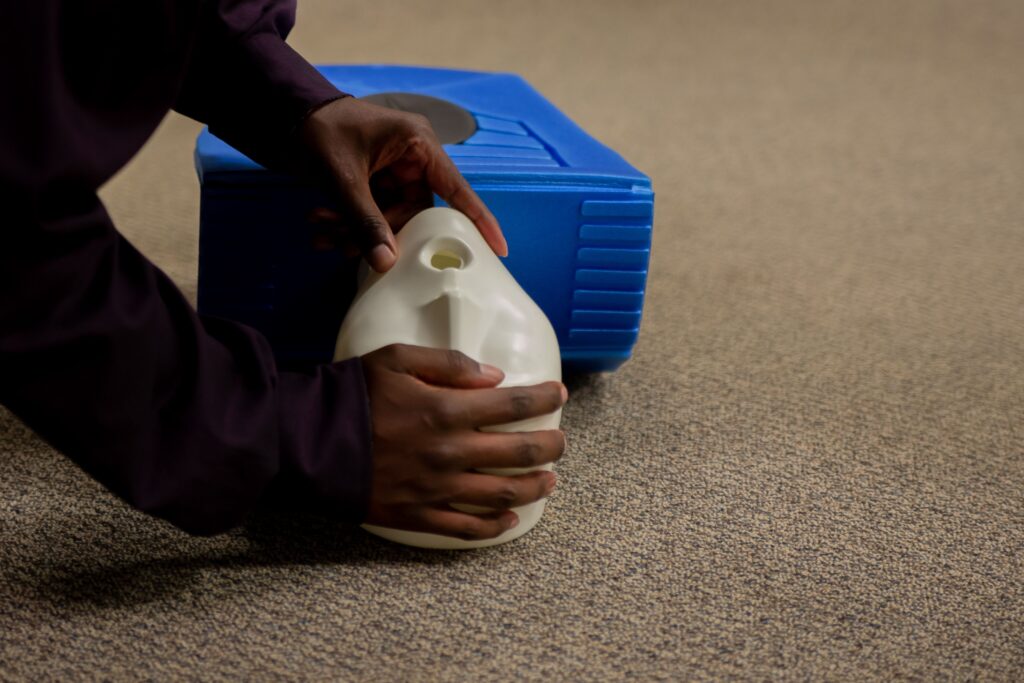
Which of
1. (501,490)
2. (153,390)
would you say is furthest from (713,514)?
(153,390)

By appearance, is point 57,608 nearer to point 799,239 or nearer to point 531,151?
point 531,151

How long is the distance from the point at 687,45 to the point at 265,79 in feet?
5.82

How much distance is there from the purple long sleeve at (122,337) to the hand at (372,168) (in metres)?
0.16

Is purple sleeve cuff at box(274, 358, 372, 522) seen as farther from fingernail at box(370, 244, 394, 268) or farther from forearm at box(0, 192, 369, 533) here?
fingernail at box(370, 244, 394, 268)

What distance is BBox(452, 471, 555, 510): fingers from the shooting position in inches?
26.6

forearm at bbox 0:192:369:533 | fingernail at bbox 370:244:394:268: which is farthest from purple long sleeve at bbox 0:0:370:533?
fingernail at bbox 370:244:394:268

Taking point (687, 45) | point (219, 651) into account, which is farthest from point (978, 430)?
point (687, 45)

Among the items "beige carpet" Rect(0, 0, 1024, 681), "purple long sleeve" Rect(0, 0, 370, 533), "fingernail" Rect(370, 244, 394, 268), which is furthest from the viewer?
"fingernail" Rect(370, 244, 394, 268)

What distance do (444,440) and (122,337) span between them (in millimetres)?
203

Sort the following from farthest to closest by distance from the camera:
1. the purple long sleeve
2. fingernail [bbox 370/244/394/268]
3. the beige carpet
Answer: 1. fingernail [bbox 370/244/394/268]
2. the beige carpet
3. the purple long sleeve

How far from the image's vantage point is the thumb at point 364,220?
76 cm

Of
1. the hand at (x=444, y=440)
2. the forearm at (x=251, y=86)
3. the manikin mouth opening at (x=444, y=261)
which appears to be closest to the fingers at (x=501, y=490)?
the hand at (x=444, y=440)

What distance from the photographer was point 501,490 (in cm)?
68

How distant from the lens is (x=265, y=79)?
0.83 meters
